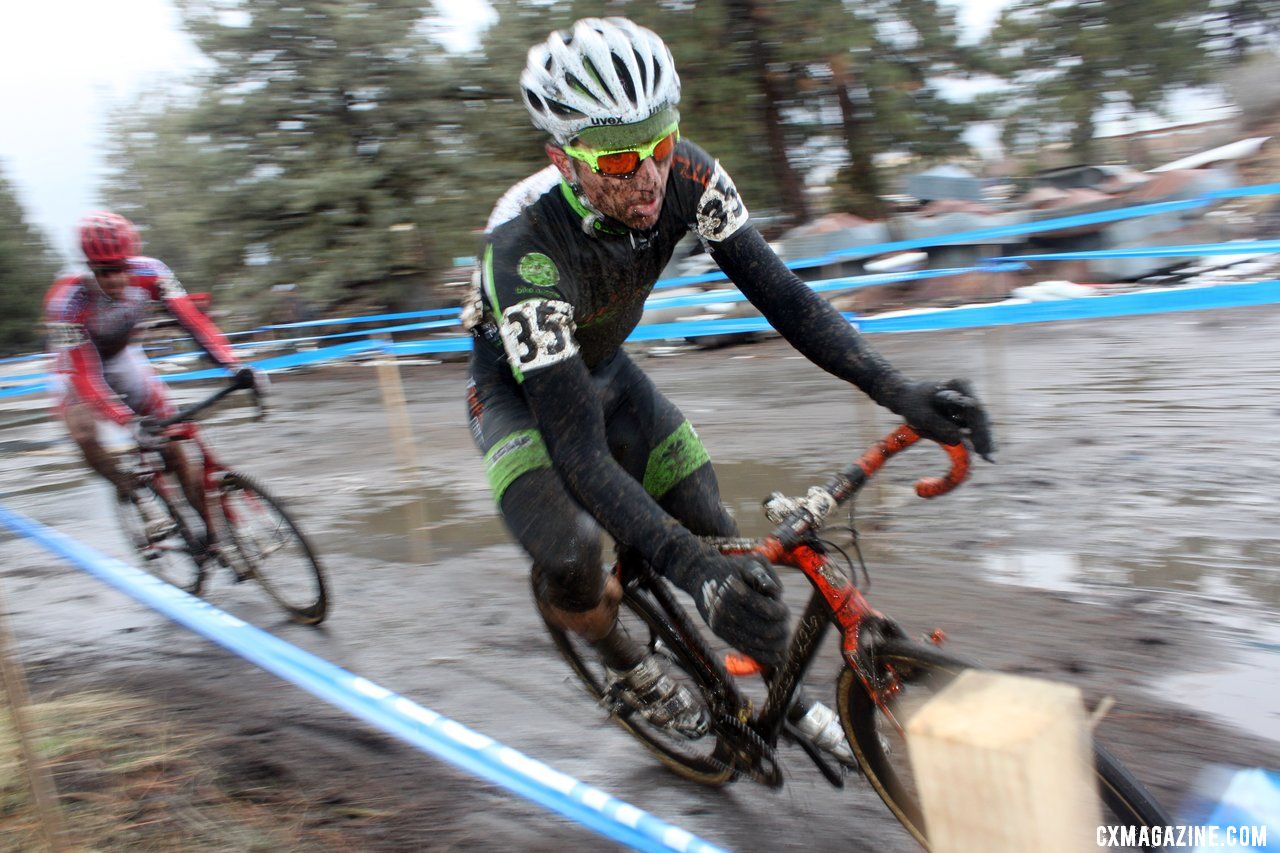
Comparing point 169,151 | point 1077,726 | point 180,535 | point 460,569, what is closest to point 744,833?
point 1077,726

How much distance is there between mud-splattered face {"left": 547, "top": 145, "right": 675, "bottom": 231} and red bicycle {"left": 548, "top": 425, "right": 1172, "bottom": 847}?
0.82 metres

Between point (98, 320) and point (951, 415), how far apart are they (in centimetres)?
529

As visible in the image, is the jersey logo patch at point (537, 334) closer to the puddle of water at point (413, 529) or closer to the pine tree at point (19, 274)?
the puddle of water at point (413, 529)

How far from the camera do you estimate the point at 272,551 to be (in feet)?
17.4

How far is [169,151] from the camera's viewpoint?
1819cm

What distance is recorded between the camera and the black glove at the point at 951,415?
90.1 inches

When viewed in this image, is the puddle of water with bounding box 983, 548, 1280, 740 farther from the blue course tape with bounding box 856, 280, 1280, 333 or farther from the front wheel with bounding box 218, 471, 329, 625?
the front wheel with bounding box 218, 471, 329, 625

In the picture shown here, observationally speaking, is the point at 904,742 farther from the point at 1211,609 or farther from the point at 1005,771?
the point at 1211,609

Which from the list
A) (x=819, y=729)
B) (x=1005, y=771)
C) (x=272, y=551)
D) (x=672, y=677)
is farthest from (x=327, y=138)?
(x=1005, y=771)

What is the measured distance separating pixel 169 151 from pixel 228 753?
17.5 metres

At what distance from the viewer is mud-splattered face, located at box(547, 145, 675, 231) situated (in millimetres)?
2479

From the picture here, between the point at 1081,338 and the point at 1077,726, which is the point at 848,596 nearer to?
the point at 1077,726

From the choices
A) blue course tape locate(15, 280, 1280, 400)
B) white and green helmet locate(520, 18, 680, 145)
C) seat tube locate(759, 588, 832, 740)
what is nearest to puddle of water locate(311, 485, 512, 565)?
blue course tape locate(15, 280, 1280, 400)

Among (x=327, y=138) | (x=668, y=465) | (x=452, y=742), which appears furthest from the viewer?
(x=327, y=138)
